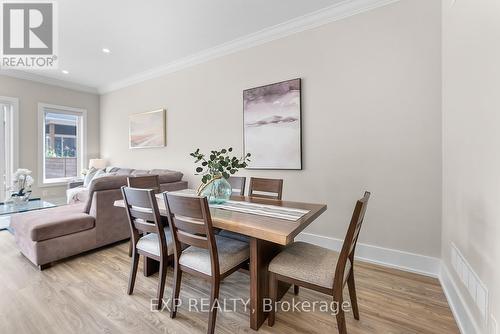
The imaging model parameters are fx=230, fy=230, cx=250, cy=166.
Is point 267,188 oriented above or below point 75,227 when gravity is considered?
above

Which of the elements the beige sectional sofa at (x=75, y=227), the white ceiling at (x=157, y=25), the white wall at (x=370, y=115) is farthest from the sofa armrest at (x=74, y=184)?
the white wall at (x=370, y=115)

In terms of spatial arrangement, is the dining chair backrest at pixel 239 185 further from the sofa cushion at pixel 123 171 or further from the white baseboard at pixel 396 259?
the sofa cushion at pixel 123 171

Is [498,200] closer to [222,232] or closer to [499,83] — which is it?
[499,83]

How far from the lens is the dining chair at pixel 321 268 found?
4.13ft

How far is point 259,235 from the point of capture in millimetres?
1282

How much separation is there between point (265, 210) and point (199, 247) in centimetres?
54

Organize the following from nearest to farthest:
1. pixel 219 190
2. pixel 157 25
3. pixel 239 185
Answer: pixel 219 190 < pixel 239 185 < pixel 157 25

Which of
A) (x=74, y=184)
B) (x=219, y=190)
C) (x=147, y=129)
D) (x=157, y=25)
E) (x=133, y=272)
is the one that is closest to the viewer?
(x=133, y=272)

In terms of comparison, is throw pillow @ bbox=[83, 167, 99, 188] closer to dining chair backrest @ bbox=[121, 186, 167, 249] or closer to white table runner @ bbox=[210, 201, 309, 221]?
dining chair backrest @ bbox=[121, 186, 167, 249]

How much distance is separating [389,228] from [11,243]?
4546 millimetres

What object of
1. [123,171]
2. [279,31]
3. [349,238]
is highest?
[279,31]

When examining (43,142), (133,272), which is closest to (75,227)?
(133,272)

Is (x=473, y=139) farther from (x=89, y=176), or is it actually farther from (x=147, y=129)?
(x=89, y=176)

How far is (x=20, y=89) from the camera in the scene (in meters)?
4.53
